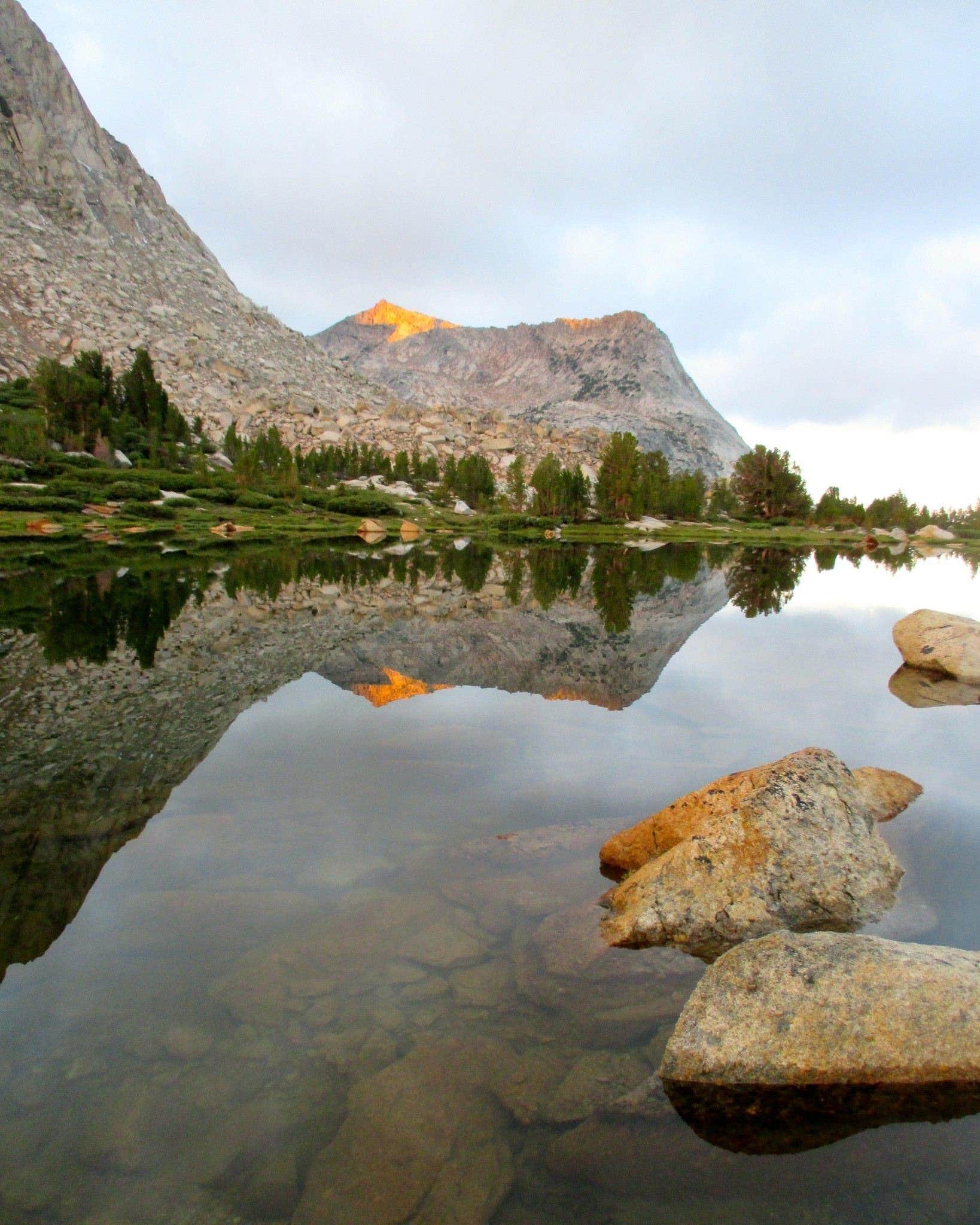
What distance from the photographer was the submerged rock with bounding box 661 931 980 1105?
12.8 ft

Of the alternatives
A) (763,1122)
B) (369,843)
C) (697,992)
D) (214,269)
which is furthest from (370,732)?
(214,269)

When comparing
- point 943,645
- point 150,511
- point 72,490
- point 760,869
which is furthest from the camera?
point 150,511

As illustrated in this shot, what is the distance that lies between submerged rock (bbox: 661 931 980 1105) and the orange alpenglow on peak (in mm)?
8201

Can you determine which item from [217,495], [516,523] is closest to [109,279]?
[217,495]

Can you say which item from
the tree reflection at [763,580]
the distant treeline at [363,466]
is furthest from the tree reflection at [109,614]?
the distant treeline at [363,466]

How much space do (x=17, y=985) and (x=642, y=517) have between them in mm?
84842

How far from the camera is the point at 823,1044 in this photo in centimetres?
400

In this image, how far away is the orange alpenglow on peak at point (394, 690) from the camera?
39.5 ft

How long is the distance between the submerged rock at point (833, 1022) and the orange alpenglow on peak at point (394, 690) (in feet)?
26.9

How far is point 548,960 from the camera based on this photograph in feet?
16.7

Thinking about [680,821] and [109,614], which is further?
[109,614]

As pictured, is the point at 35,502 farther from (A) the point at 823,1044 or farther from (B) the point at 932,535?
(B) the point at 932,535

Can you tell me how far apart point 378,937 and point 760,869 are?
3.06 meters

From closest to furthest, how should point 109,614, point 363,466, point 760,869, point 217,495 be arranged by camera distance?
point 760,869 → point 109,614 → point 217,495 → point 363,466
